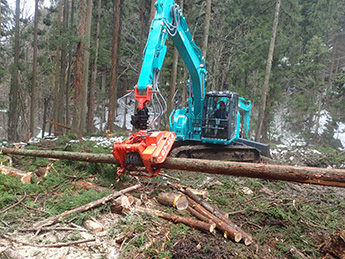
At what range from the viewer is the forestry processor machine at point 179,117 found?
425 centimetres

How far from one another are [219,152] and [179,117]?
197 cm

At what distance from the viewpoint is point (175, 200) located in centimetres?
521

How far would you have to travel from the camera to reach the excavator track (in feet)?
29.2

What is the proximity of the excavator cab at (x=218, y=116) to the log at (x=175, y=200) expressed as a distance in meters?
4.21

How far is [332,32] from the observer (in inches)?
1165

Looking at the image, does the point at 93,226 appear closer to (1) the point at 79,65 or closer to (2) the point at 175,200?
(2) the point at 175,200

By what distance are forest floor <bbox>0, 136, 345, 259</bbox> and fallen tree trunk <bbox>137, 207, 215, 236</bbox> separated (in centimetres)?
9

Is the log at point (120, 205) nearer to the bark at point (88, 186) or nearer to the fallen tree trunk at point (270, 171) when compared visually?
the bark at point (88, 186)

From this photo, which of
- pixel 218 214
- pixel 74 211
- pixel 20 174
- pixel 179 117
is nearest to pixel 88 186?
pixel 74 211

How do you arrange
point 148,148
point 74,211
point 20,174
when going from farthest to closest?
point 20,174 < point 74,211 < point 148,148

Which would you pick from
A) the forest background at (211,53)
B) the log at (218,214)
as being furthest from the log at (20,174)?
the forest background at (211,53)

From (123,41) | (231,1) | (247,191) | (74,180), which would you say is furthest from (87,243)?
(231,1)

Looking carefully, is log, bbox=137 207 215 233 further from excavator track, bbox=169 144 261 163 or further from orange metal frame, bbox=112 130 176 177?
excavator track, bbox=169 144 261 163

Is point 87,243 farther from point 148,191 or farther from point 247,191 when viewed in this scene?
point 247,191
